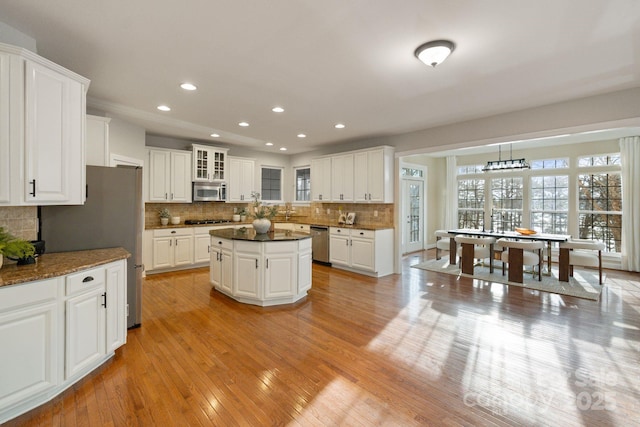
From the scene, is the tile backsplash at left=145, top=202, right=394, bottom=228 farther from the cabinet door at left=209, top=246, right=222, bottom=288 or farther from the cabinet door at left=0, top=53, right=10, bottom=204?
the cabinet door at left=0, top=53, right=10, bottom=204

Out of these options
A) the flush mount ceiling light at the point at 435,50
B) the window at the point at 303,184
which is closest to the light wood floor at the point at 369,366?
the flush mount ceiling light at the point at 435,50

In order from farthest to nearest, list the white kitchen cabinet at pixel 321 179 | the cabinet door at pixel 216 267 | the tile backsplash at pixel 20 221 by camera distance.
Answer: the white kitchen cabinet at pixel 321 179 → the cabinet door at pixel 216 267 → the tile backsplash at pixel 20 221

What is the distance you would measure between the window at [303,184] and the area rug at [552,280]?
3.26m

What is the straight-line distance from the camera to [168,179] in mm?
5691

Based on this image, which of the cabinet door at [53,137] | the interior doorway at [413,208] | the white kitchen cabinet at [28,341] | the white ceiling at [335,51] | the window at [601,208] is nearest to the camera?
the white kitchen cabinet at [28,341]

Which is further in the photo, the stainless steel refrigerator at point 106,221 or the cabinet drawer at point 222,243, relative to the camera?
the cabinet drawer at point 222,243

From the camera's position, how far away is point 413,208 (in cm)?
815

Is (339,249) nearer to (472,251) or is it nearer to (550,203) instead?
(472,251)

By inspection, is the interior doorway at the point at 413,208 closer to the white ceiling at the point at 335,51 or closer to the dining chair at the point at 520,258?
the dining chair at the point at 520,258

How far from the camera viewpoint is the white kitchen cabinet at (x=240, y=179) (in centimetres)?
673

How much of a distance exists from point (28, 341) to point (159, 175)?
421cm

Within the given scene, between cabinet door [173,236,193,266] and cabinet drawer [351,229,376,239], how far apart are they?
3306 mm

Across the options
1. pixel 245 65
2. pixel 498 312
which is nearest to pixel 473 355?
pixel 498 312

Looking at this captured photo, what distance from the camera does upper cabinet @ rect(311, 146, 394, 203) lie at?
560 centimetres
